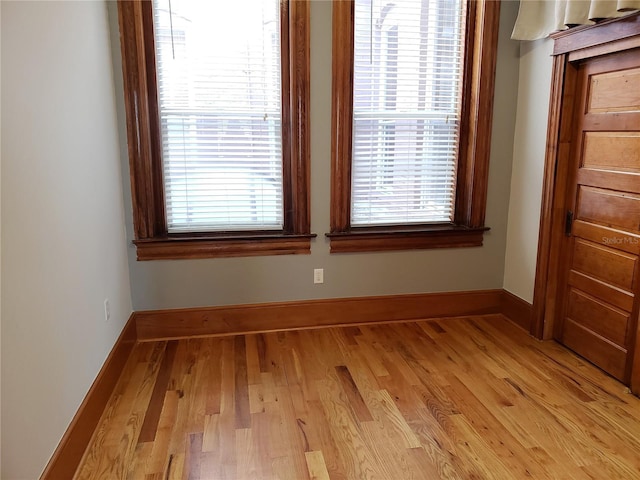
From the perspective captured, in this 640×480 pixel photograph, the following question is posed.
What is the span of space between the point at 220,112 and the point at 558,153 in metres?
2.08

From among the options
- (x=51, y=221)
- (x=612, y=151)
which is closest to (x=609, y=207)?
(x=612, y=151)

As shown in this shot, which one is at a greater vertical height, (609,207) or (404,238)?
(609,207)

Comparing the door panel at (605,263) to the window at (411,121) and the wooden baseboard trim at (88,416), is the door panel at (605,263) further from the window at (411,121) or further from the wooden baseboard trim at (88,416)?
the wooden baseboard trim at (88,416)

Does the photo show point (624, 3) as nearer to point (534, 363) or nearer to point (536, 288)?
point (536, 288)

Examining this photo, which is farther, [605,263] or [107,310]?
[605,263]

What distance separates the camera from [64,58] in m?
1.98

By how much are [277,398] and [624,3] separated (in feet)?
8.14

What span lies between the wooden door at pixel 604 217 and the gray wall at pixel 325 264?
21.5 inches

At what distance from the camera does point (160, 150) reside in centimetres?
296

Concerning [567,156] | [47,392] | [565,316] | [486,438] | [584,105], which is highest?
[584,105]

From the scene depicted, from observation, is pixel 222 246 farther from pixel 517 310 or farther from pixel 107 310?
pixel 517 310

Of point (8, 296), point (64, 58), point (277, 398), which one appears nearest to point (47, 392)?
point (8, 296)

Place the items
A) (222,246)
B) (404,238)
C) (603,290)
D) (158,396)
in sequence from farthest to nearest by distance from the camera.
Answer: (404,238)
(222,246)
(603,290)
(158,396)

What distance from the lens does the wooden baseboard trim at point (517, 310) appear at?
10.6 ft
